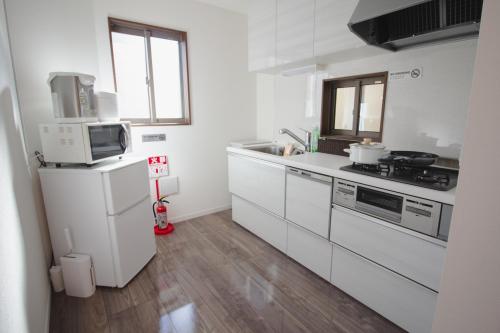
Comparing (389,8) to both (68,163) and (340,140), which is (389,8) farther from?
(68,163)

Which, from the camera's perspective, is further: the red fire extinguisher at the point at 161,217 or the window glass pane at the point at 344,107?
the red fire extinguisher at the point at 161,217

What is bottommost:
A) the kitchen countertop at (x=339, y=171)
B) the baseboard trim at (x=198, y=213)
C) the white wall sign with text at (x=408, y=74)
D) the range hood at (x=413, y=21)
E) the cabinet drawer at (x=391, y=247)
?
the baseboard trim at (x=198, y=213)

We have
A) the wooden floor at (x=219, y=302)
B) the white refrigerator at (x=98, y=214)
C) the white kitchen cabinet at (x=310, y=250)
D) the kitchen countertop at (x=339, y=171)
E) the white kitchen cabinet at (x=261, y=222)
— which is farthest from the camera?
the white kitchen cabinet at (x=261, y=222)

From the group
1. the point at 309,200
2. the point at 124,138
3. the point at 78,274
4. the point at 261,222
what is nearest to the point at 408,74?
the point at 309,200

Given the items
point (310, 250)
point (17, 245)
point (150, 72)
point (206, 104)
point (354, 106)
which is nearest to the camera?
point (17, 245)

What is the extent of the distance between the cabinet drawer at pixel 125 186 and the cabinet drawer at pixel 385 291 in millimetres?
1622

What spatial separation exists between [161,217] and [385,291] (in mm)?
2260

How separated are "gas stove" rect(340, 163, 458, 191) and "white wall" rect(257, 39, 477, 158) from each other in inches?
9.7

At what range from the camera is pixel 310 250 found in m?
2.06

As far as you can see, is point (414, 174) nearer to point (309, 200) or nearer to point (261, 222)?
point (309, 200)

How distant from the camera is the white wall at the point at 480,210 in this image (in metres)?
0.51

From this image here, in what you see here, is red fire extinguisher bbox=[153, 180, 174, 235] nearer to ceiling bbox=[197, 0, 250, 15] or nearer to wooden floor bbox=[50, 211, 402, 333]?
wooden floor bbox=[50, 211, 402, 333]

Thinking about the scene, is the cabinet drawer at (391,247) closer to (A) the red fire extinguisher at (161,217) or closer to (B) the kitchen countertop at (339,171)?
(B) the kitchen countertop at (339,171)

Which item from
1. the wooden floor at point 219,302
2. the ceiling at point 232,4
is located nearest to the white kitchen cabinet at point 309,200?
the wooden floor at point 219,302
